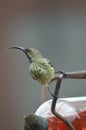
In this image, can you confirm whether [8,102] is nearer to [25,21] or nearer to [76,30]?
[25,21]

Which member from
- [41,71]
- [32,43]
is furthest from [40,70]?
[32,43]

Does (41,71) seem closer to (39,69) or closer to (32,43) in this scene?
(39,69)

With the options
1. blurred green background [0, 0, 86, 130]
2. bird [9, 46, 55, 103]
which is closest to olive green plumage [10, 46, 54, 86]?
bird [9, 46, 55, 103]

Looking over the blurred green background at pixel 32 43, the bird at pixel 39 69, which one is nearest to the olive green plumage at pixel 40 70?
the bird at pixel 39 69

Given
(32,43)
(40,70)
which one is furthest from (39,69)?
(32,43)

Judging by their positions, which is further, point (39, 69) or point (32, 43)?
point (32, 43)

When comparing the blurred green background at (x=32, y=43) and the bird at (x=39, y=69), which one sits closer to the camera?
the bird at (x=39, y=69)

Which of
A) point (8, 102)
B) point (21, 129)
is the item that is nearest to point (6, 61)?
point (8, 102)

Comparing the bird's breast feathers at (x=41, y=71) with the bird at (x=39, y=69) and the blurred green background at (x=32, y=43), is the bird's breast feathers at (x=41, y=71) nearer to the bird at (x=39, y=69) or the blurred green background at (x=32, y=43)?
the bird at (x=39, y=69)
